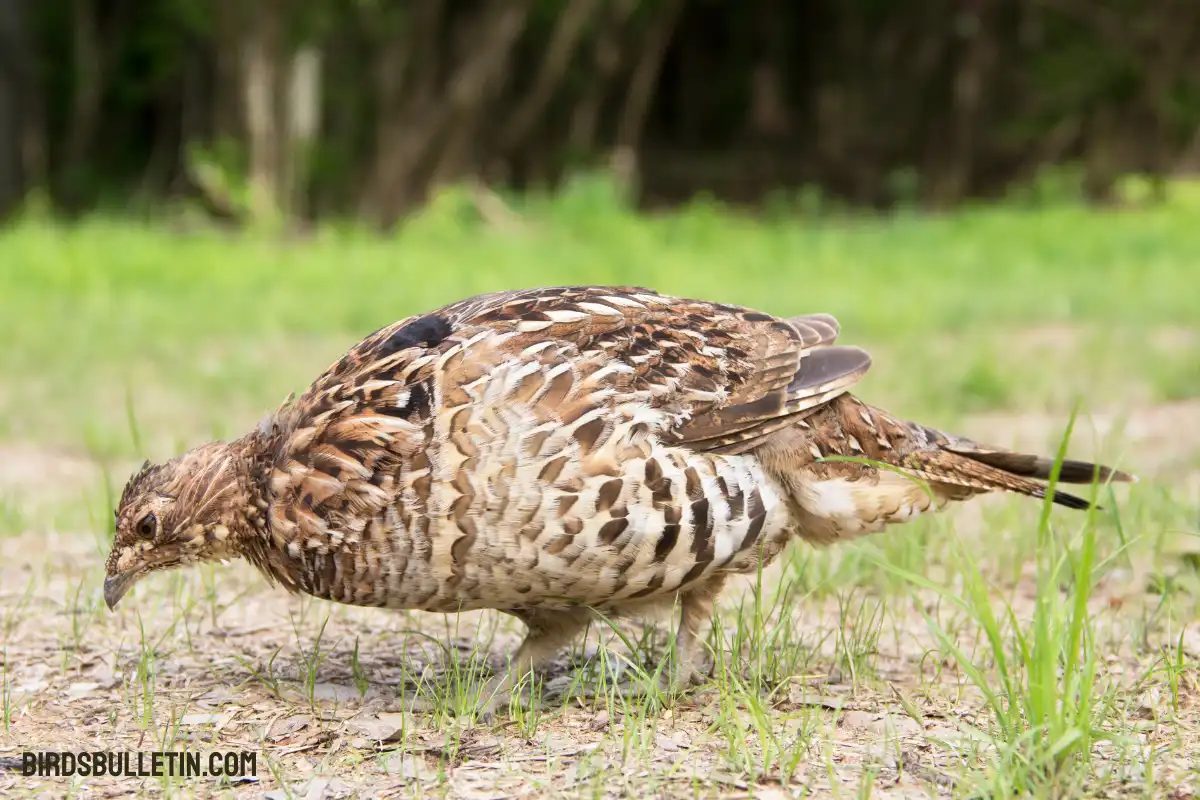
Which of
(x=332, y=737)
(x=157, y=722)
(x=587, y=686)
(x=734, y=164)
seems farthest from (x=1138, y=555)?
(x=734, y=164)

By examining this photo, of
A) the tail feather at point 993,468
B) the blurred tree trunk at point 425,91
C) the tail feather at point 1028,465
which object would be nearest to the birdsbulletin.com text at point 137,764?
the tail feather at point 993,468

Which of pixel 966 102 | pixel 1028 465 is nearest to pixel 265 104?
pixel 966 102

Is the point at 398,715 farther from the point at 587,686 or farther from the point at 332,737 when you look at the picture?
the point at 587,686

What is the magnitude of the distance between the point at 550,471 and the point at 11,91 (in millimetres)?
15425

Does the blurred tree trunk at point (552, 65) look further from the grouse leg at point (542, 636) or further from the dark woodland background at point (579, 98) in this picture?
the grouse leg at point (542, 636)

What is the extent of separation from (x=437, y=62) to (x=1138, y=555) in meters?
13.2

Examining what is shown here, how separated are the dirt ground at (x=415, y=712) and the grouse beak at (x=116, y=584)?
0.11 metres

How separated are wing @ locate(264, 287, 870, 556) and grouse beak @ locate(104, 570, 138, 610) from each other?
18.0 inches

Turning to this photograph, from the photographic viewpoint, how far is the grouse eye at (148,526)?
11.8 ft

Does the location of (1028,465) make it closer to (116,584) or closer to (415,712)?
(415,712)

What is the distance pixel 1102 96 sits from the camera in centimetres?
1939

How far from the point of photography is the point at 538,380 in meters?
3.40

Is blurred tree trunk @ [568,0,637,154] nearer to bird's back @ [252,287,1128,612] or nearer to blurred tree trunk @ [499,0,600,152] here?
blurred tree trunk @ [499,0,600,152]

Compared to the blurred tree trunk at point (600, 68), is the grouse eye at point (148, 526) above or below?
below
